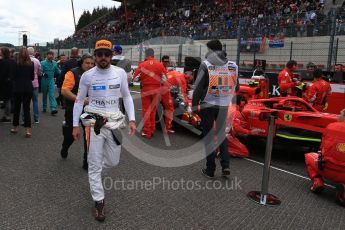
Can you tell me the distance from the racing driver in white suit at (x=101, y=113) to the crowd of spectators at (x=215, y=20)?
981 centimetres

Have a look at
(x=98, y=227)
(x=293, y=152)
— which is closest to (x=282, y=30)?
(x=293, y=152)

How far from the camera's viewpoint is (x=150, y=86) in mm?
7754

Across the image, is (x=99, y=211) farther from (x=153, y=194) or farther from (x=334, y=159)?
(x=334, y=159)

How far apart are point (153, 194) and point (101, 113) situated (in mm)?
1299

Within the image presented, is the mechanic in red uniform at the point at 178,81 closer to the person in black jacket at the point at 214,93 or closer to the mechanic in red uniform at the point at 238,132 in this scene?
the mechanic in red uniform at the point at 238,132

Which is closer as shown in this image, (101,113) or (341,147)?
(101,113)

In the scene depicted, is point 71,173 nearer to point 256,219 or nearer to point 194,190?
point 194,190

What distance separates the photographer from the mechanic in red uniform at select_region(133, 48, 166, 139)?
25.2 ft

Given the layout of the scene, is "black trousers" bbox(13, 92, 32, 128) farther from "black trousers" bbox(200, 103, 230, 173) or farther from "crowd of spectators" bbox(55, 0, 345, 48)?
"crowd of spectators" bbox(55, 0, 345, 48)

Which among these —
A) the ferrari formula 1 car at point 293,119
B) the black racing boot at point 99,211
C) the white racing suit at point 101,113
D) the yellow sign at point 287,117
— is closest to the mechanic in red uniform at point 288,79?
the ferrari formula 1 car at point 293,119

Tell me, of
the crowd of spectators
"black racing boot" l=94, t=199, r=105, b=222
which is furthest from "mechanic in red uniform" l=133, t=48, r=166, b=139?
the crowd of spectators

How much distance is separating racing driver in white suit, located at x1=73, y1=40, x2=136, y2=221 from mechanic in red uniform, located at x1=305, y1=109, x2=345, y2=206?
8.06 ft

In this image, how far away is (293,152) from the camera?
23.0ft

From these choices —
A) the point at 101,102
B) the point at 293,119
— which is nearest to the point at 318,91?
the point at 293,119
